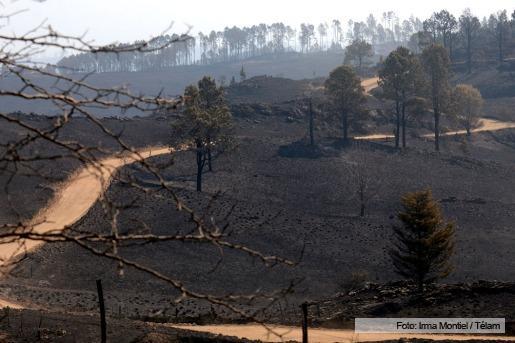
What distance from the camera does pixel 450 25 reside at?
96875 mm

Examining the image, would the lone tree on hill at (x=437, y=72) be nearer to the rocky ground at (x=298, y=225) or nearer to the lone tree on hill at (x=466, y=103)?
the lone tree on hill at (x=466, y=103)

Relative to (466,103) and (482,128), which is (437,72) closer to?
(466,103)

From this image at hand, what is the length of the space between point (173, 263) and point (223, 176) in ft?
49.4

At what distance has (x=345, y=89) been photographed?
166ft

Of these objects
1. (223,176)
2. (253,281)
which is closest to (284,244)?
(253,281)

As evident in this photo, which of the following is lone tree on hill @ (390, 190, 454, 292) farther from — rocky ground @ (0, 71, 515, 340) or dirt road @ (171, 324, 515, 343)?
dirt road @ (171, 324, 515, 343)

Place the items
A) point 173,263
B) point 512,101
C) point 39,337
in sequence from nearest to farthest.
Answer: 1. point 39,337
2. point 173,263
3. point 512,101

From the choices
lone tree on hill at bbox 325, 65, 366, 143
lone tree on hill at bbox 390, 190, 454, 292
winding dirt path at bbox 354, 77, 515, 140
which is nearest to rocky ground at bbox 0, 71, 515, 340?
lone tree on hill at bbox 390, 190, 454, 292

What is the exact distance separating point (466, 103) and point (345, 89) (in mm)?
17354

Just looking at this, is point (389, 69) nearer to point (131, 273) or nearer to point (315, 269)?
point (315, 269)

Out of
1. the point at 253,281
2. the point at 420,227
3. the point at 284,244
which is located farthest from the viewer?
the point at 284,244

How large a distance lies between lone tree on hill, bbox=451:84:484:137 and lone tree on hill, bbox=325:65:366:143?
12.7m

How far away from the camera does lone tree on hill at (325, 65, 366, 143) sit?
5006 cm

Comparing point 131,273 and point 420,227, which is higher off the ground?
point 420,227
